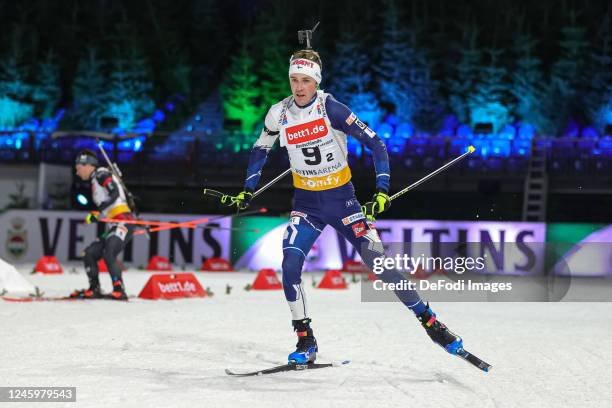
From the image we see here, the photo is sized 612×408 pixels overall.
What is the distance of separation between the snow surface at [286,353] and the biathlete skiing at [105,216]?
0.43 metres

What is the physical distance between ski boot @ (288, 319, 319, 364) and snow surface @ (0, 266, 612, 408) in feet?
0.62

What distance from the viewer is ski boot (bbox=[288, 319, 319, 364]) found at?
628cm

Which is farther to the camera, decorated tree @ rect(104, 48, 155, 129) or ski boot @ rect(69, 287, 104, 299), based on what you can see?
decorated tree @ rect(104, 48, 155, 129)

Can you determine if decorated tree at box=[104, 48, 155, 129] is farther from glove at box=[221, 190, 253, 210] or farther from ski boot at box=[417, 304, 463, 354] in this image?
ski boot at box=[417, 304, 463, 354]

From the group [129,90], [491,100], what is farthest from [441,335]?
[129,90]

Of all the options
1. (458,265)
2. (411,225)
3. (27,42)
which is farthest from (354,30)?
(458,265)

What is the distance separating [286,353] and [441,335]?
1643 millimetres

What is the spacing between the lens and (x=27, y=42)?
42344 millimetres

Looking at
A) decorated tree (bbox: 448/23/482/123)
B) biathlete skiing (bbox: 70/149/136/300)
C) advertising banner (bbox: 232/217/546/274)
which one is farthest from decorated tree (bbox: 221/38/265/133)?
biathlete skiing (bbox: 70/149/136/300)

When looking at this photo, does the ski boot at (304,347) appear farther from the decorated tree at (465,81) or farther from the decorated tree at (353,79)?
the decorated tree at (465,81)

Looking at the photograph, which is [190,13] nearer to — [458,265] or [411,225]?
[411,225]

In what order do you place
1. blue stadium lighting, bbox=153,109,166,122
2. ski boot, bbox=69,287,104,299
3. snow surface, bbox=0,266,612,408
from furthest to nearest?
blue stadium lighting, bbox=153,109,166,122 < ski boot, bbox=69,287,104,299 < snow surface, bbox=0,266,612,408

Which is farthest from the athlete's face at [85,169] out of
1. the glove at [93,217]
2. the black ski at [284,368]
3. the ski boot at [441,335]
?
the ski boot at [441,335]

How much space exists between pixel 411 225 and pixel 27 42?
28.4m
